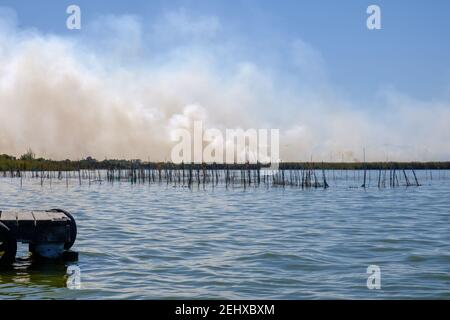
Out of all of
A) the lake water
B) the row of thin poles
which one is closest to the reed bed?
the row of thin poles

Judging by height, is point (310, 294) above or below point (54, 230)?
below

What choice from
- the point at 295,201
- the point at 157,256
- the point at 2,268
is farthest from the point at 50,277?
the point at 295,201

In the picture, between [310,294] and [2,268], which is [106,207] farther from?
[310,294]

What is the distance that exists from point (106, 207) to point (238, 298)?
16.3 meters

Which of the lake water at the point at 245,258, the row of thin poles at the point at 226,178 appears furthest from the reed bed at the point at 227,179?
the lake water at the point at 245,258

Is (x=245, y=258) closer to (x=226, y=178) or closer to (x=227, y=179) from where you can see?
(x=226, y=178)

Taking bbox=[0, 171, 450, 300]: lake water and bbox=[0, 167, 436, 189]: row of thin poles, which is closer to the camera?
bbox=[0, 171, 450, 300]: lake water

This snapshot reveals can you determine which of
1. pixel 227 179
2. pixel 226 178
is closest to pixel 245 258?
pixel 226 178

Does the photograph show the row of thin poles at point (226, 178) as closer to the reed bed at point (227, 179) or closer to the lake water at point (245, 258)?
the reed bed at point (227, 179)

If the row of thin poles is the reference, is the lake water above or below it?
below

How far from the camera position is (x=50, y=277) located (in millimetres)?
9641

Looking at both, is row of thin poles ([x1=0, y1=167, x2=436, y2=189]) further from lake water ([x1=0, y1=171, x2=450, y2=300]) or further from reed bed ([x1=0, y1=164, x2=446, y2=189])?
lake water ([x1=0, y1=171, x2=450, y2=300])
